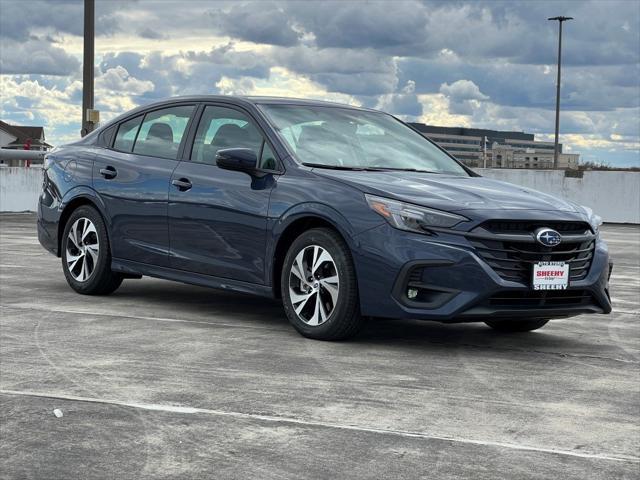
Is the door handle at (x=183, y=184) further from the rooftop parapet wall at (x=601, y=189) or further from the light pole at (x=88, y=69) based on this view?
the rooftop parapet wall at (x=601, y=189)

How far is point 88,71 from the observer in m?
24.1

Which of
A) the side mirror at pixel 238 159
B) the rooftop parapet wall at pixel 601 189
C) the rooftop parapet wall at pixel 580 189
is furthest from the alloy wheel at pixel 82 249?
the rooftop parapet wall at pixel 601 189

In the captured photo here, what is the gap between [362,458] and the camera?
4.77 m

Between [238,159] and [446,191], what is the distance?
150 centimetres

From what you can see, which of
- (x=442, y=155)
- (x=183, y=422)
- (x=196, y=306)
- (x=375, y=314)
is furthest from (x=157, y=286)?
(x=183, y=422)

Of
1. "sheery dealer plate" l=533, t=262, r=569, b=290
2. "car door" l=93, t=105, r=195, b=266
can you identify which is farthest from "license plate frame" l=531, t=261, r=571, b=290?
"car door" l=93, t=105, r=195, b=266

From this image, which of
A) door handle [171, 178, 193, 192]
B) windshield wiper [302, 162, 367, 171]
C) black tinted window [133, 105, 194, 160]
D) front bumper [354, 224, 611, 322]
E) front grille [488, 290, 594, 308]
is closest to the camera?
front bumper [354, 224, 611, 322]

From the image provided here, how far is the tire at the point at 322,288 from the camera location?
24.8 feet

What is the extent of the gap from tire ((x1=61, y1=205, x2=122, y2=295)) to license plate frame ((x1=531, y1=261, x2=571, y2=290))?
12.6ft

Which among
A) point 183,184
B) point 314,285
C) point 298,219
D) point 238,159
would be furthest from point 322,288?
point 183,184

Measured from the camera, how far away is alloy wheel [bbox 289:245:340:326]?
7688 millimetres

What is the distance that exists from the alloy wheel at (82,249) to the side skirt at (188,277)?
0.25 m

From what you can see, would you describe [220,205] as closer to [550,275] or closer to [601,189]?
[550,275]

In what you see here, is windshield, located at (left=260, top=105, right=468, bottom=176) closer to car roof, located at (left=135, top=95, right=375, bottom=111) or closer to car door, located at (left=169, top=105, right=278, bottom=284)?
car roof, located at (left=135, top=95, right=375, bottom=111)
